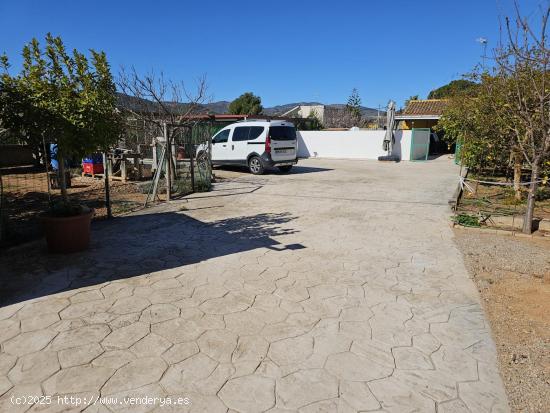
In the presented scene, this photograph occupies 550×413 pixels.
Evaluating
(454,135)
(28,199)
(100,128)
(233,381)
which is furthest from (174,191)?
(454,135)

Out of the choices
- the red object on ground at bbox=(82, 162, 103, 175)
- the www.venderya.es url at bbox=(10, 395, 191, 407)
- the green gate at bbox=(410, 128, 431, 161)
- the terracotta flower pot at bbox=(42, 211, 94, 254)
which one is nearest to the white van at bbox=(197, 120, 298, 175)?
the red object on ground at bbox=(82, 162, 103, 175)

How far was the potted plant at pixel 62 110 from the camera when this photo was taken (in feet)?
14.7

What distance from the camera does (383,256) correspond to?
5027 mm

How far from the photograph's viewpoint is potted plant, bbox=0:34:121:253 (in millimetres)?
4484

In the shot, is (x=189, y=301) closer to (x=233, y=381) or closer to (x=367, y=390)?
(x=233, y=381)

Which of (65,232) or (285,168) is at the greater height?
(285,168)

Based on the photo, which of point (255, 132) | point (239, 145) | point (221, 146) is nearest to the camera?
point (255, 132)

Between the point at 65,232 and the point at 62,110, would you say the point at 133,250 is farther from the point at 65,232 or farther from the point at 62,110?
the point at 62,110

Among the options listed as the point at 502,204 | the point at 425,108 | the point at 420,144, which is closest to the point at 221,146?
the point at 502,204

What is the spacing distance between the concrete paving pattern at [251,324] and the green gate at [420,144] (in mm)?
15690

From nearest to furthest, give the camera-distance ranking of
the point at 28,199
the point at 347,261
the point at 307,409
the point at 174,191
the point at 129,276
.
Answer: the point at 307,409
the point at 129,276
the point at 347,261
the point at 28,199
the point at 174,191

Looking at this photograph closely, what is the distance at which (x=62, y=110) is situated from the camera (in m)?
4.59

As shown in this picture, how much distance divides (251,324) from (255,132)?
10.6m

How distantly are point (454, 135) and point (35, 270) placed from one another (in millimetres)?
12561
